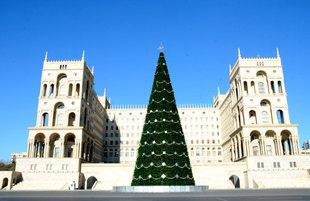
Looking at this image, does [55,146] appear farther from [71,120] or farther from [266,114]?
[266,114]

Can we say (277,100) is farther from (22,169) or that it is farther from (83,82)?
(22,169)

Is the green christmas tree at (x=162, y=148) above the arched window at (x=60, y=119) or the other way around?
the other way around

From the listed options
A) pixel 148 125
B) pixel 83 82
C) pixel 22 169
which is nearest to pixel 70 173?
pixel 22 169

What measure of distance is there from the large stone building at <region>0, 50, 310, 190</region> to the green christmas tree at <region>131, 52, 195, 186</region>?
23405mm

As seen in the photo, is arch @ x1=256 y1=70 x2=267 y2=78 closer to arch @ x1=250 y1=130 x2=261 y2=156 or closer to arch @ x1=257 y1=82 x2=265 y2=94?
arch @ x1=257 y1=82 x2=265 y2=94

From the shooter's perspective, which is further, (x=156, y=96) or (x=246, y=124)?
(x=246, y=124)

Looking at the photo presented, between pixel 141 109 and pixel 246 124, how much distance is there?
43.2 m

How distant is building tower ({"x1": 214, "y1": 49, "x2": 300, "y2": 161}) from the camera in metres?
55.9

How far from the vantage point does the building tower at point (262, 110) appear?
5588 centimetres

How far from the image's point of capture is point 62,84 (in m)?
62.0

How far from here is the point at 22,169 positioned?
52031 mm

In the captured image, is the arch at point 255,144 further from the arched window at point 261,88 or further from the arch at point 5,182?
the arch at point 5,182

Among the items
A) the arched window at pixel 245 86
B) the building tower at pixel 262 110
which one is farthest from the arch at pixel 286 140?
the arched window at pixel 245 86

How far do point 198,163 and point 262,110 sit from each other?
780 inches
